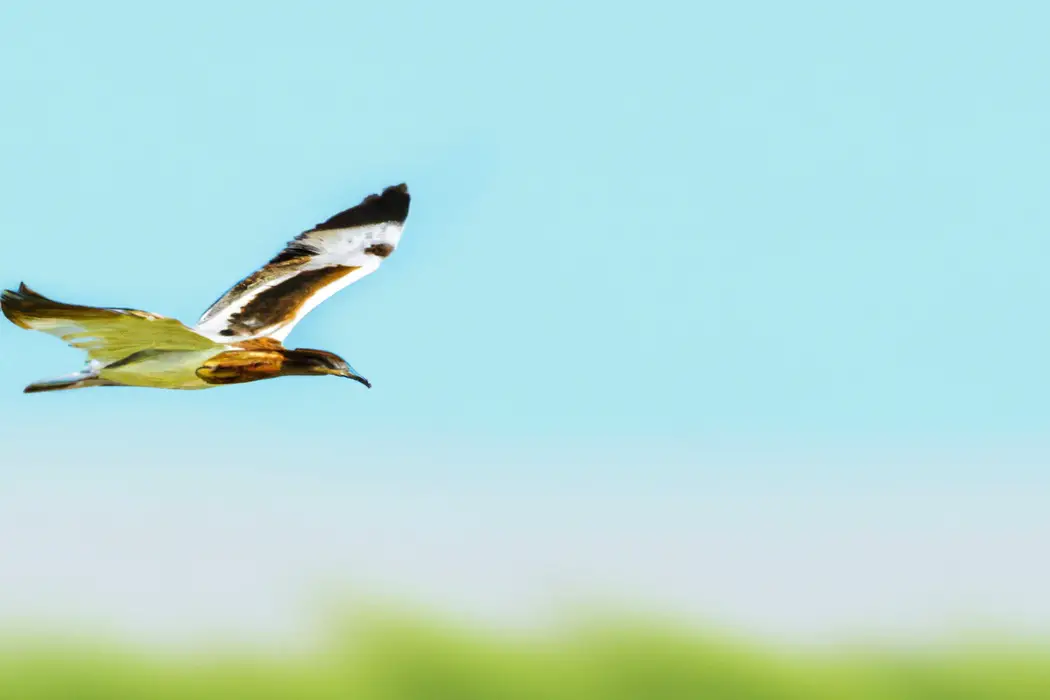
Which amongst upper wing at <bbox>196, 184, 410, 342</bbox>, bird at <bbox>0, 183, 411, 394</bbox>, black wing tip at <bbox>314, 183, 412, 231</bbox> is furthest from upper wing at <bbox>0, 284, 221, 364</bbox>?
black wing tip at <bbox>314, 183, 412, 231</bbox>

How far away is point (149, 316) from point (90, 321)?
0.63 metres

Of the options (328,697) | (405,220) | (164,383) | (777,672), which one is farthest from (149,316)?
(777,672)

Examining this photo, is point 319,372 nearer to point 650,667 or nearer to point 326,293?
point 326,293

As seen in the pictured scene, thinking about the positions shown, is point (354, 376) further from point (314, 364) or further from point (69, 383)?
point (69, 383)

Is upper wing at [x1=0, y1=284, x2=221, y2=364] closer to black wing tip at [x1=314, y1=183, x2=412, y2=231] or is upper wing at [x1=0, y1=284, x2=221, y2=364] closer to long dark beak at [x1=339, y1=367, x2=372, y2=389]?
long dark beak at [x1=339, y1=367, x2=372, y2=389]

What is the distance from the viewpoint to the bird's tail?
11.5m

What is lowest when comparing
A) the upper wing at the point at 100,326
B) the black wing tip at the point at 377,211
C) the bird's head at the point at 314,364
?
the upper wing at the point at 100,326

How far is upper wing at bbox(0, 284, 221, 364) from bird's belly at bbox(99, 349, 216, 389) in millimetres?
90

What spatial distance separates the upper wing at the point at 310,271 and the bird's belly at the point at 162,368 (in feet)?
2.93

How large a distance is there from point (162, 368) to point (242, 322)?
1545mm

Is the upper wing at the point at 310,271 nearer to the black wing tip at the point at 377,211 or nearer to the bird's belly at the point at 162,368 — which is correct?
the black wing tip at the point at 377,211

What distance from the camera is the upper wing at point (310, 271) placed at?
1280cm

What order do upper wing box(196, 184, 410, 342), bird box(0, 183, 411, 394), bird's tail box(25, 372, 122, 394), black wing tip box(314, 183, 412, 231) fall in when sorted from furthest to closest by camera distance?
1. black wing tip box(314, 183, 412, 231)
2. upper wing box(196, 184, 410, 342)
3. bird's tail box(25, 372, 122, 394)
4. bird box(0, 183, 411, 394)

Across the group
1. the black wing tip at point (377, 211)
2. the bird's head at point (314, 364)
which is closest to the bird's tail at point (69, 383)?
the bird's head at point (314, 364)
